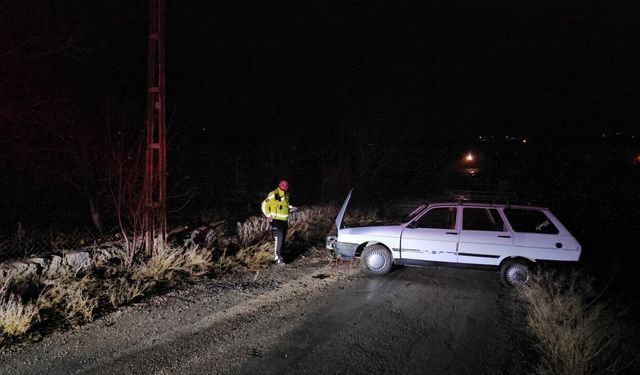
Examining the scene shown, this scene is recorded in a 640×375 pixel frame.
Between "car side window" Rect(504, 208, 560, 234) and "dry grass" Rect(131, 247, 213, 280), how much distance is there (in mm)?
5738

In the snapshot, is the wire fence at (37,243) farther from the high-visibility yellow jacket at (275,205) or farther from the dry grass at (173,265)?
the high-visibility yellow jacket at (275,205)

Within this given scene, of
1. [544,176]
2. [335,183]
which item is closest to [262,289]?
[335,183]

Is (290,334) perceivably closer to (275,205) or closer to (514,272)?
(275,205)

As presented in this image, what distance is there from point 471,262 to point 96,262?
665 cm

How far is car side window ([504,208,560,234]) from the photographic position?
8250 millimetres

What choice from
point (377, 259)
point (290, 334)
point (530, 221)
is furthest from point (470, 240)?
point (290, 334)

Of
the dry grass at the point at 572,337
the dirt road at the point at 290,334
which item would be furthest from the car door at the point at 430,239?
the dry grass at the point at 572,337

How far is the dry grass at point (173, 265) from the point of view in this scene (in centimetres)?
791

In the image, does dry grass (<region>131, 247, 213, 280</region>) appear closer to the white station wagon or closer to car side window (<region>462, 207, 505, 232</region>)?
the white station wagon

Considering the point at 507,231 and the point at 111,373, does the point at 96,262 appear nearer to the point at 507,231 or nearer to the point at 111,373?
the point at 111,373

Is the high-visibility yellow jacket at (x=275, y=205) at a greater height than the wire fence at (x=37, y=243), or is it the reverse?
the high-visibility yellow jacket at (x=275, y=205)

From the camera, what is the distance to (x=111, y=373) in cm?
469

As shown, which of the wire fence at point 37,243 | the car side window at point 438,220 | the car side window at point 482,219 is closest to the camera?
the wire fence at point 37,243

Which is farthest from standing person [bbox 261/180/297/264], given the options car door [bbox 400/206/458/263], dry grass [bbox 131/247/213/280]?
car door [bbox 400/206/458/263]
